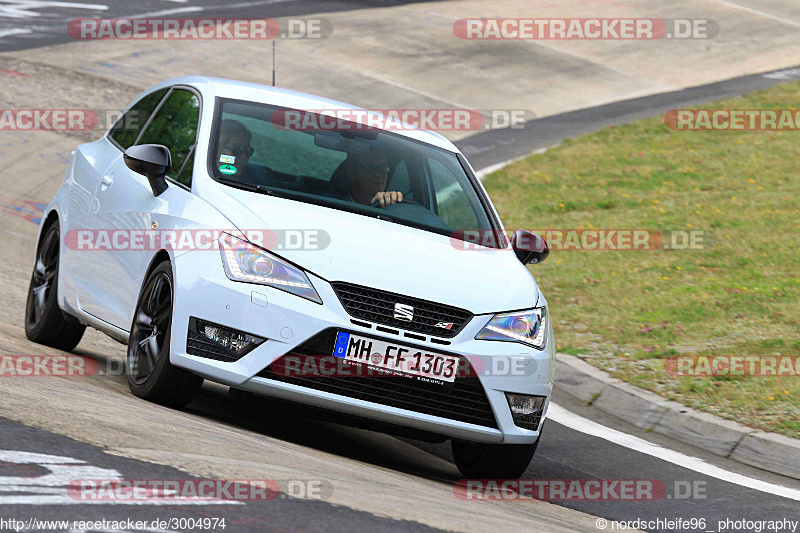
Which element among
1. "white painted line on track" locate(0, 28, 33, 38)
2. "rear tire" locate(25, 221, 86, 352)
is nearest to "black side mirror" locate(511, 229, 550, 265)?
"rear tire" locate(25, 221, 86, 352)

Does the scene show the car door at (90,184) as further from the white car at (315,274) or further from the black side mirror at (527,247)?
the black side mirror at (527,247)

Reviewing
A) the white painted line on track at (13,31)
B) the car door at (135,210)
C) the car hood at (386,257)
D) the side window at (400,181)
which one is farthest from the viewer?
the white painted line on track at (13,31)

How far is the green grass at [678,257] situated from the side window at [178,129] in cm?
376

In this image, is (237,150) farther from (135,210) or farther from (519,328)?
(519,328)

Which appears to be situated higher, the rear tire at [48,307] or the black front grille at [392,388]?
the black front grille at [392,388]

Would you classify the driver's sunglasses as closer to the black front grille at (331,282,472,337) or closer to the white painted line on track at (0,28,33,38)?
the black front grille at (331,282,472,337)

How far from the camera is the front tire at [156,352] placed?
18.8 ft

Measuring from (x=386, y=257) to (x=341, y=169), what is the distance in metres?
1.13

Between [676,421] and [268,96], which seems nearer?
[268,96]

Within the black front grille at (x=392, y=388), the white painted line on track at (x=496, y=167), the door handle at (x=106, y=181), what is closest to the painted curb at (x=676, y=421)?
the black front grille at (x=392, y=388)

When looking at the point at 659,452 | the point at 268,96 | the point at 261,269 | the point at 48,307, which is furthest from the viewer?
the point at 48,307

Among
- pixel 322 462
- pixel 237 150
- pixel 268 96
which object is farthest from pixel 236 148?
pixel 322 462

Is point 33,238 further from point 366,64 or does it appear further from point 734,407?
point 366,64

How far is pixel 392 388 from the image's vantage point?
5457 mm
